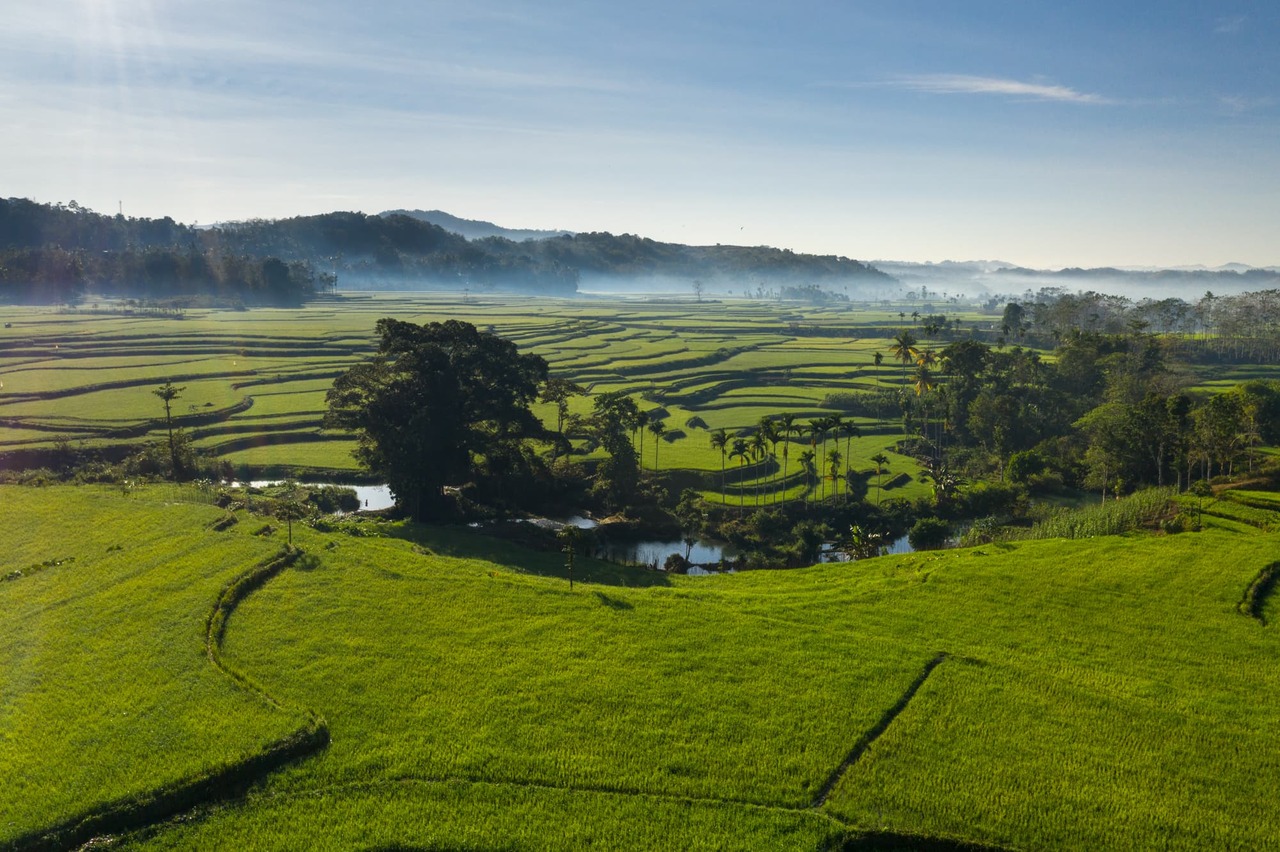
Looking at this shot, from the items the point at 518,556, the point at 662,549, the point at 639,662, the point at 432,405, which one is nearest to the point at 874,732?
the point at 639,662

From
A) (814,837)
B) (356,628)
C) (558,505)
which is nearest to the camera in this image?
(814,837)

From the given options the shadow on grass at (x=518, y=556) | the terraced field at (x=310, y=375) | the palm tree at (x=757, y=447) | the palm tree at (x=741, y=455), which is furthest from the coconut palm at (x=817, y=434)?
the shadow on grass at (x=518, y=556)

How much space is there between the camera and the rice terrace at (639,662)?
18.8 m

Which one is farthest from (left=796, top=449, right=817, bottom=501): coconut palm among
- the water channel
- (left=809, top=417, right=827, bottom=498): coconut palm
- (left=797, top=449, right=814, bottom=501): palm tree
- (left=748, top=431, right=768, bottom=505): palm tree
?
the water channel

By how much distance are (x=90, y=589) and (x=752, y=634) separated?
81.6ft

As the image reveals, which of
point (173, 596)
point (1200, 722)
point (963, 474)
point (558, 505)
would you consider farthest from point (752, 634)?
point (963, 474)

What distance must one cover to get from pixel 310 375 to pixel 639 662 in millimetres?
63842

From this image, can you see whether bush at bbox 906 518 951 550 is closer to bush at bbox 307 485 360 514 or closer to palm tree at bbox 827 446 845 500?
palm tree at bbox 827 446 845 500

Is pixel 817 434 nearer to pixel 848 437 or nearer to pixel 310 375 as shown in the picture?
pixel 848 437

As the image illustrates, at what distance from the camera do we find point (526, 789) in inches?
766

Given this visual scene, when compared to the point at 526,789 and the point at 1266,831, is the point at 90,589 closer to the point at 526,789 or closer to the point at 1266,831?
the point at 526,789

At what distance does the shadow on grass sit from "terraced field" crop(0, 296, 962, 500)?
1474 centimetres

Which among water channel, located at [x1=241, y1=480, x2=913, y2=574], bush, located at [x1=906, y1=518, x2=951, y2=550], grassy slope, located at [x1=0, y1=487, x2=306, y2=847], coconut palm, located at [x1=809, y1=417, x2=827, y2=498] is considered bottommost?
water channel, located at [x1=241, y1=480, x2=913, y2=574]

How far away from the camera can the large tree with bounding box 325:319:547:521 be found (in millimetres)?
45219
